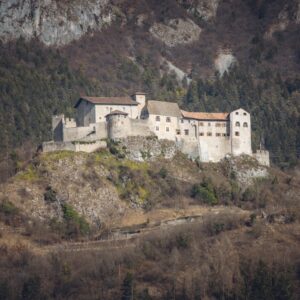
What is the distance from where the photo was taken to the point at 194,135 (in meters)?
129

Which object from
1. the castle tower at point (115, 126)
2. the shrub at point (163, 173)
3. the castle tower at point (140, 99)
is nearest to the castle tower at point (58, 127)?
the castle tower at point (115, 126)

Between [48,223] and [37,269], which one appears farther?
[48,223]

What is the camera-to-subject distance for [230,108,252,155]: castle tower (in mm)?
129625

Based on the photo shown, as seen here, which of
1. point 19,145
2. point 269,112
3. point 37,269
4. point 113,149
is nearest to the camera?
point 37,269

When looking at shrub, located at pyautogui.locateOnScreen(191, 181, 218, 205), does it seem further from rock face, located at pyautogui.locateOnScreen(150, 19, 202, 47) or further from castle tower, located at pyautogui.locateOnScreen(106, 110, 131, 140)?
rock face, located at pyautogui.locateOnScreen(150, 19, 202, 47)

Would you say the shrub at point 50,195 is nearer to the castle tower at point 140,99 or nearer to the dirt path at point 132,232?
the dirt path at point 132,232

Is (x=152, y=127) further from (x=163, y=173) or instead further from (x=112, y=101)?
(x=163, y=173)

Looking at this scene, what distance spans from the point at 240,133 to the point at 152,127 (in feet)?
34.8

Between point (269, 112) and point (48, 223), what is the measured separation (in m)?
49.6

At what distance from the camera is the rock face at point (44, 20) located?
583 feet

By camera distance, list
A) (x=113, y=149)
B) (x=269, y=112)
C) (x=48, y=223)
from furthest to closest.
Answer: (x=269, y=112), (x=113, y=149), (x=48, y=223)

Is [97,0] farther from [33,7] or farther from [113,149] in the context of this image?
[113,149]

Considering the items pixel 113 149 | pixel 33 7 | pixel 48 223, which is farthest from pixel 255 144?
pixel 33 7

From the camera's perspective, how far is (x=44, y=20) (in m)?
179
